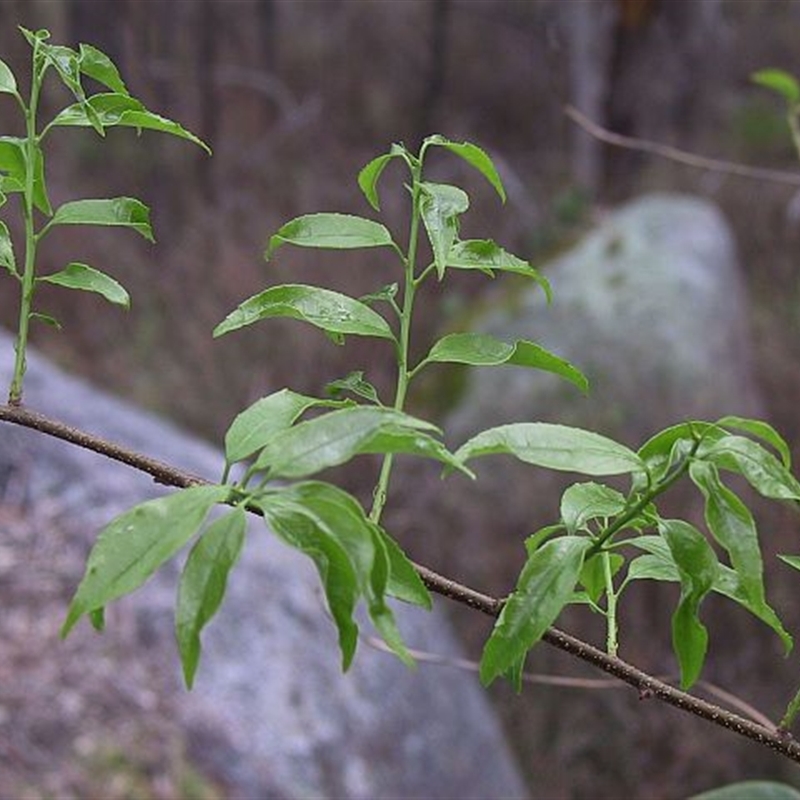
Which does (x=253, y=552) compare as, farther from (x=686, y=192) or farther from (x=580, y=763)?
(x=686, y=192)

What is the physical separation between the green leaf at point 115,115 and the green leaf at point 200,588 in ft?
0.59

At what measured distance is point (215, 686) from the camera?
222 centimetres

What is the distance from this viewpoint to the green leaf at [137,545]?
0.36 m

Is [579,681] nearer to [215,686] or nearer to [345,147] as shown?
[215,686]

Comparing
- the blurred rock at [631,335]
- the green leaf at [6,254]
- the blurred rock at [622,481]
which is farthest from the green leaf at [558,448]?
the blurred rock at [631,335]

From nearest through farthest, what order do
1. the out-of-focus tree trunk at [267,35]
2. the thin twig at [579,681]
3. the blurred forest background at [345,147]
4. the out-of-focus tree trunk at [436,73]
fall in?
the thin twig at [579,681]
the blurred forest background at [345,147]
the out-of-focus tree trunk at [436,73]
the out-of-focus tree trunk at [267,35]

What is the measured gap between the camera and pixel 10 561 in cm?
242

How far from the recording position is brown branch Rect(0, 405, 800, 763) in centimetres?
47

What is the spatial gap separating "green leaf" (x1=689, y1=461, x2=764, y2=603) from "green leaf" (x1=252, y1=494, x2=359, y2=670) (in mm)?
127

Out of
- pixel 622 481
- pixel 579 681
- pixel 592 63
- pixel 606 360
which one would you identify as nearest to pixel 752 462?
pixel 579 681

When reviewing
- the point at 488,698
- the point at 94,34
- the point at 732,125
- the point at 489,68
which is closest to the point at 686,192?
the point at 732,125

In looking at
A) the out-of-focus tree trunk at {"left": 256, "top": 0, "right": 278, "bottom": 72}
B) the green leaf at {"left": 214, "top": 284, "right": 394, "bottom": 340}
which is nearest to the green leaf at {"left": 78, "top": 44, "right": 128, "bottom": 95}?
the green leaf at {"left": 214, "top": 284, "right": 394, "bottom": 340}

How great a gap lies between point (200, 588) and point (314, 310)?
170mm

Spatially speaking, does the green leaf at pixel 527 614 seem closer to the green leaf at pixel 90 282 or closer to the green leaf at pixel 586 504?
the green leaf at pixel 586 504
